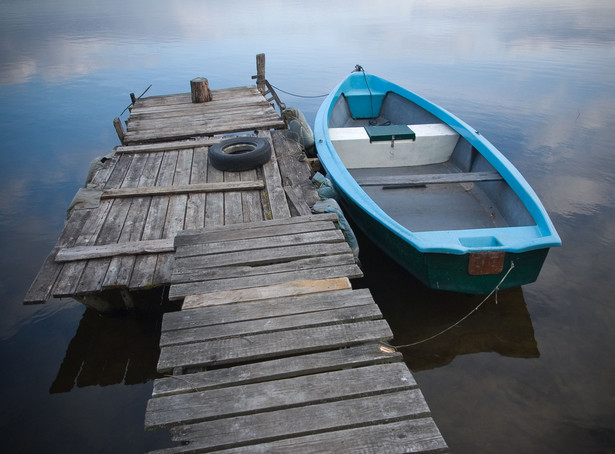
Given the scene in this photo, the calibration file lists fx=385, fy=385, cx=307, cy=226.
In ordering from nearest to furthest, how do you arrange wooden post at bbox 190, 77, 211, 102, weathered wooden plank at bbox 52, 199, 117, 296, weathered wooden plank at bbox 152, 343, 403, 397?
weathered wooden plank at bbox 152, 343, 403, 397 → weathered wooden plank at bbox 52, 199, 117, 296 → wooden post at bbox 190, 77, 211, 102

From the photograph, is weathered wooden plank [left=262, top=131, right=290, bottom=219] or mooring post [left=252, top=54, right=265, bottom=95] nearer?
weathered wooden plank [left=262, top=131, right=290, bottom=219]

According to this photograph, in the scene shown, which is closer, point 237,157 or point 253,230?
point 253,230

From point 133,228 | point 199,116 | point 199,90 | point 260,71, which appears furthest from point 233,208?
point 260,71

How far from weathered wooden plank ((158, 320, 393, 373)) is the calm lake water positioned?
1919mm

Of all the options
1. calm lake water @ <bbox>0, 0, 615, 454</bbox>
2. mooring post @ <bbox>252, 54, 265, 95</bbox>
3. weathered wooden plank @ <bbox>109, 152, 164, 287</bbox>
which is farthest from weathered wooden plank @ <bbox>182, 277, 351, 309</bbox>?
mooring post @ <bbox>252, 54, 265, 95</bbox>

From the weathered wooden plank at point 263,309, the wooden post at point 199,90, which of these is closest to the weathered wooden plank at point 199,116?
the wooden post at point 199,90

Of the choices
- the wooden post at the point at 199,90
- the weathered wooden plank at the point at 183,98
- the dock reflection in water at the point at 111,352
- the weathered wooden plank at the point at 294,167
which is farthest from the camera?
the weathered wooden plank at the point at 183,98

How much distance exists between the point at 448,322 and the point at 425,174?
2.85 meters

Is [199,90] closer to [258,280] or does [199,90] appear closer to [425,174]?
[425,174]

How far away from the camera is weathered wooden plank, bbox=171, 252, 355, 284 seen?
3.59 metres

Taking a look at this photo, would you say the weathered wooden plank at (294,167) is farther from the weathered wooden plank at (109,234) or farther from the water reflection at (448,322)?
the weathered wooden plank at (109,234)

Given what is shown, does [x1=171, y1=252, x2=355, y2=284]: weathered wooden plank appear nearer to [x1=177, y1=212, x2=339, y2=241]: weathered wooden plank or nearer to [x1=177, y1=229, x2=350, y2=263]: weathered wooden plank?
[x1=177, y1=229, x2=350, y2=263]: weathered wooden plank

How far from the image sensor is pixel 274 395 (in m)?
2.53

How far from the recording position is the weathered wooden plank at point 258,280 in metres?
3.44
